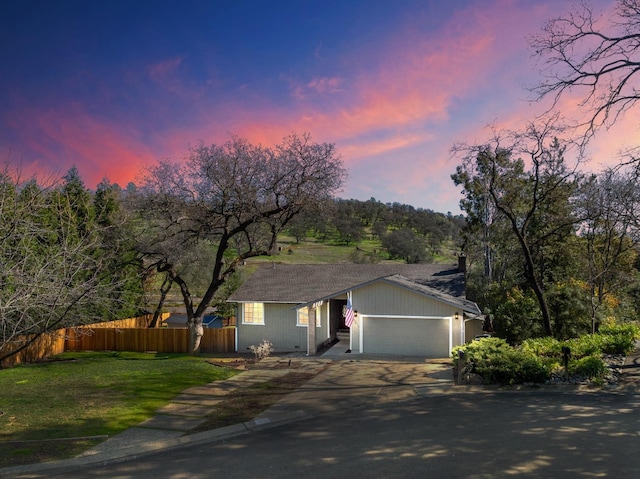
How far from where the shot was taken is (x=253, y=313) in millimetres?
27031

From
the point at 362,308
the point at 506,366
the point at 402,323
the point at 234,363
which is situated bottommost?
the point at 234,363

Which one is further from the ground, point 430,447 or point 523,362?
point 523,362

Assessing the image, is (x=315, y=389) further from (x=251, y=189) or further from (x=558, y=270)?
(x=558, y=270)

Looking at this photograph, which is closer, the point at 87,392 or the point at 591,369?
the point at 591,369

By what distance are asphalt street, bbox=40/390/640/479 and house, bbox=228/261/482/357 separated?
10142mm

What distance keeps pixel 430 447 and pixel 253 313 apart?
18498mm

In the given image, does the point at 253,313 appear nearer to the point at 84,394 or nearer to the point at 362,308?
the point at 362,308

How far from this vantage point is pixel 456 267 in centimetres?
2875

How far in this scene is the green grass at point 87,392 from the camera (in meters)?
11.9

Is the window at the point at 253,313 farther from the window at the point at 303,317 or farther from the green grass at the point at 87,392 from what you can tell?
the green grass at the point at 87,392

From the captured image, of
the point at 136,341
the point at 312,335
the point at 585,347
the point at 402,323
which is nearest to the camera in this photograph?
the point at 585,347

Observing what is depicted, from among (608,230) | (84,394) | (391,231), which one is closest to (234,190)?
(84,394)

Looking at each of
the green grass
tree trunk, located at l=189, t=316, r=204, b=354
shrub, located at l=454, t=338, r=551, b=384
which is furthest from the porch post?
shrub, located at l=454, t=338, r=551, b=384

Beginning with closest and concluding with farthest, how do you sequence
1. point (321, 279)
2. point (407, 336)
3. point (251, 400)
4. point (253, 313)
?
point (251, 400)
point (407, 336)
point (253, 313)
point (321, 279)
